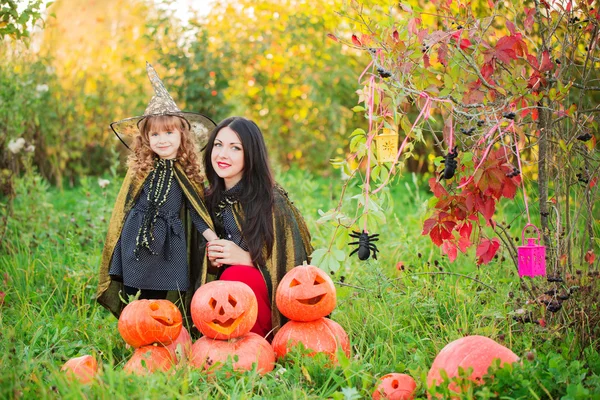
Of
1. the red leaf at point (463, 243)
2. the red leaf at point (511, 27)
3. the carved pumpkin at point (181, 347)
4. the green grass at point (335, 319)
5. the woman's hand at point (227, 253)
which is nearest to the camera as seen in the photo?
the green grass at point (335, 319)

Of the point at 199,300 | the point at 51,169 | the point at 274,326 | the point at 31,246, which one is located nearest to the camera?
the point at 199,300

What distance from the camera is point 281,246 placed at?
11.4ft

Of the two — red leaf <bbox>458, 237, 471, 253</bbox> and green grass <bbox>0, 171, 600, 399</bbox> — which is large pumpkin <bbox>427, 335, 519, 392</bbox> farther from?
red leaf <bbox>458, 237, 471, 253</bbox>

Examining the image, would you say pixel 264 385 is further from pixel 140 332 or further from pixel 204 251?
pixel 204 251

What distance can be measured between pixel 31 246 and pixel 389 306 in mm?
2834

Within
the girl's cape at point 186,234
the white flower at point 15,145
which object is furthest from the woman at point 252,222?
the white flower at point 15,145

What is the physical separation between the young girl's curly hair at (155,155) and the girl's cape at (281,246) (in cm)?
34

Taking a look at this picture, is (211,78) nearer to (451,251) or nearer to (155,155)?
(155,155)

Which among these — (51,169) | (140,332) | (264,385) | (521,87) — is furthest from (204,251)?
(51,169)

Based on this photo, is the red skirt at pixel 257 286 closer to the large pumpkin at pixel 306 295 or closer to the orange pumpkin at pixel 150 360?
the large pumpkin at pixel 306 295

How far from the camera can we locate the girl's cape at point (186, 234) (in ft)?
11.5

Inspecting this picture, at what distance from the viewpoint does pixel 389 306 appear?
3.52 metres

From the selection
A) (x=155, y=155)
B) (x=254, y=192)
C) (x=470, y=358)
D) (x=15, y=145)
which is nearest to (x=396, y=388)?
(x=470, y=358)

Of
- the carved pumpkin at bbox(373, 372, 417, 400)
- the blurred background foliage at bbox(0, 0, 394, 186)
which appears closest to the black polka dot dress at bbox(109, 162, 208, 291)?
the carved pumpkin at bbox(373, 372, 417, 400)
